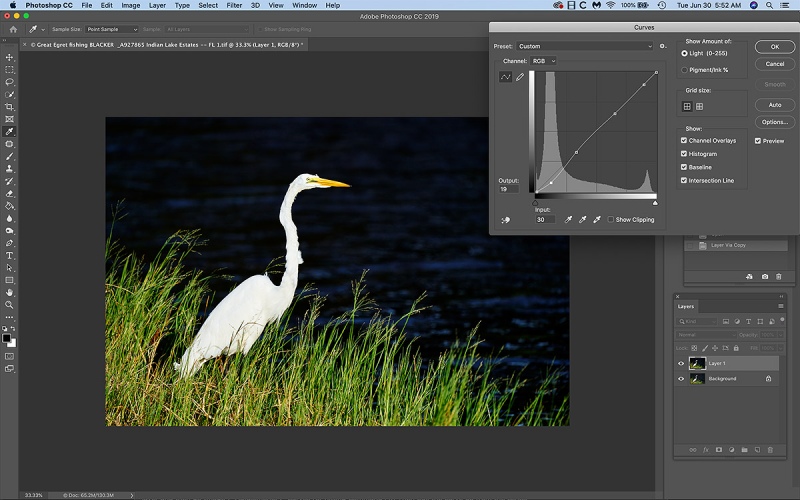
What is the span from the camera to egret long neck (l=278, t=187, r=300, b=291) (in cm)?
704

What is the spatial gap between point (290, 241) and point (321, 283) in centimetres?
444

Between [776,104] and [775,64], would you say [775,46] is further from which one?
[776,104]

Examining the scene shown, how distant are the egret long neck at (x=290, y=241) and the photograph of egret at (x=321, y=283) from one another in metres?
0.01

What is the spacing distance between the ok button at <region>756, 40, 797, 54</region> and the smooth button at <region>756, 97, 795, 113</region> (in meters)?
0.16

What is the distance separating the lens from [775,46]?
151 inches

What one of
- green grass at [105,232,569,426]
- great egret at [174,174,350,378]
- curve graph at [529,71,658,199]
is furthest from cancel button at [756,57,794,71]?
great egret at [174,174,350,378]

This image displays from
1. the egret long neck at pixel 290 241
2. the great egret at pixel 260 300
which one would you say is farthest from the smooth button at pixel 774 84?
the egret long neck at pixel 290 241

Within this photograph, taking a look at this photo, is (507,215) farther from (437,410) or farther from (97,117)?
(437,410)

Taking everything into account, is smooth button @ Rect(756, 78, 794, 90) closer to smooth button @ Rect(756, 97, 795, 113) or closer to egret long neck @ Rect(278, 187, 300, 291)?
smooth button @ Rect(756, 97, 795, 113)

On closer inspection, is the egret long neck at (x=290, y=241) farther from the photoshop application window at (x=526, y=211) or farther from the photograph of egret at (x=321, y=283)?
the photoshop application window at (x=526, y=211)

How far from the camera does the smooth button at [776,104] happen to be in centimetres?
382

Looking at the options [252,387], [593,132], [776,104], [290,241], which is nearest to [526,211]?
[593,132]

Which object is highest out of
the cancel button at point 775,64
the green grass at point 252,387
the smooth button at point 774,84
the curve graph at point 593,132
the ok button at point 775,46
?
the ok button at point 775,46

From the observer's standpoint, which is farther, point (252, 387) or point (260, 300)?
point (260, 300)
